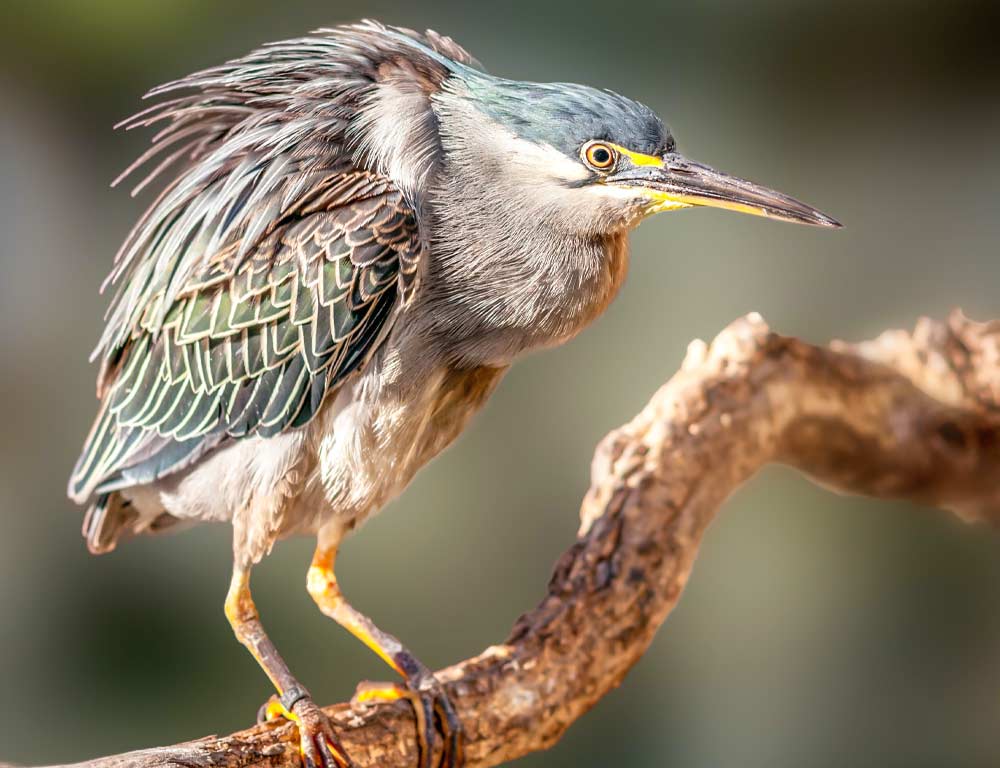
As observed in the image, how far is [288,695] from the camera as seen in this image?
1095 millimetres

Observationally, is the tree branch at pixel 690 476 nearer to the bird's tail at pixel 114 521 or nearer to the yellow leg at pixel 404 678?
the yellow leg at pixel 404 678

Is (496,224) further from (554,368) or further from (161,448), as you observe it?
(554,368)

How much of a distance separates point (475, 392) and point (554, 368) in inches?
27.7

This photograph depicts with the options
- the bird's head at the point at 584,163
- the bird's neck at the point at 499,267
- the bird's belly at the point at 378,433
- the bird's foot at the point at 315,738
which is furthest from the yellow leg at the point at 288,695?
the bird's head at the point at 584,163

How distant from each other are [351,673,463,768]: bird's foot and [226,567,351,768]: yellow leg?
3.1 inches

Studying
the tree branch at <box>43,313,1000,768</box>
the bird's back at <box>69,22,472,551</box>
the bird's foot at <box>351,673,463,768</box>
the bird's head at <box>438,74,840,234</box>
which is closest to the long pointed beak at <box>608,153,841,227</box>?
the bird's head at <box>438,74,840,234</box>

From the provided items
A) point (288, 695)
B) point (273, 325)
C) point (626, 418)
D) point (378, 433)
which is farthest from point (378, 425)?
point (626, 418)

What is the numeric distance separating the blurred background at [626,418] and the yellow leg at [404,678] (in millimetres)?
497

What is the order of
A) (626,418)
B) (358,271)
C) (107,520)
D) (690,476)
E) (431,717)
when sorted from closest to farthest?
1. (358,271)
2. (431,717)
3. (107,520)
4. (690,476)
5. (626,418)

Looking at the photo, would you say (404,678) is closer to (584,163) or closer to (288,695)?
(288,695)

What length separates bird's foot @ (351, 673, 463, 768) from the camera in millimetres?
1118

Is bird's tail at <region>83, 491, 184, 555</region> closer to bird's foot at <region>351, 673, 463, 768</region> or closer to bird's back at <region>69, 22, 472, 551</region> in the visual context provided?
bird's back at <region>69, 22, 472, 551</region>

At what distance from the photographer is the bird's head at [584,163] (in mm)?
1003

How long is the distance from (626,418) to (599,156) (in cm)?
90
